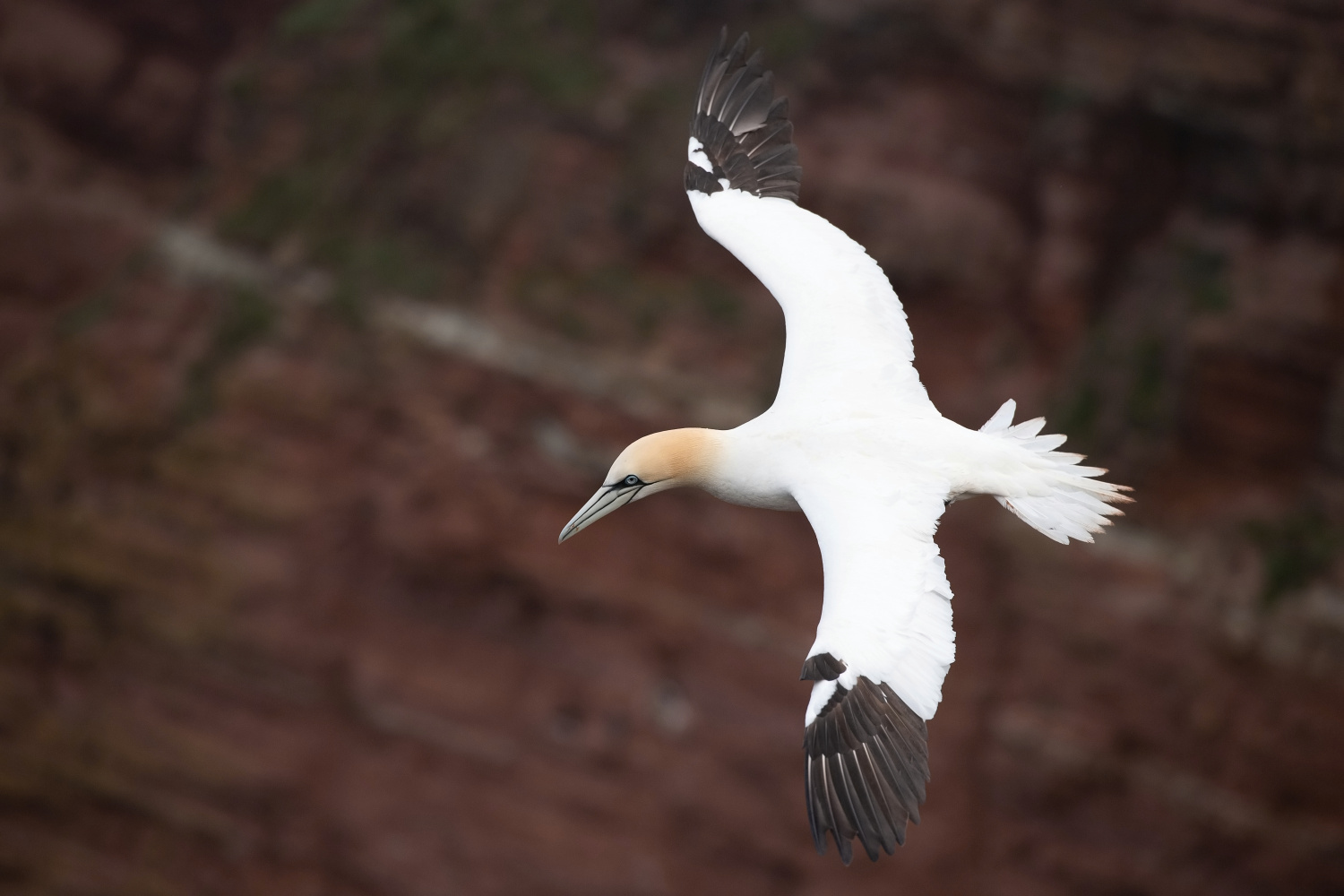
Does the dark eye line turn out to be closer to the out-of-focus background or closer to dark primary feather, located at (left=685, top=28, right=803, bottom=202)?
dark primary feather, located at (left=685, top=28, right=803, bottom=202)

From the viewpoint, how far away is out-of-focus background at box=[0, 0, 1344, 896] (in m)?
12.9

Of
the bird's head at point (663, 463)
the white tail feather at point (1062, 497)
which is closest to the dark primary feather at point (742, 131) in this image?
the bird's head at point (663, 463)

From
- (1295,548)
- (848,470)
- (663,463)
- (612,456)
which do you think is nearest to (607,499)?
(663,463)

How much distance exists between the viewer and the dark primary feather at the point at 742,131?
742cm

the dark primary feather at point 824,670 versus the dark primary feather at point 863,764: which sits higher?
the dark primary feather at point 824,670

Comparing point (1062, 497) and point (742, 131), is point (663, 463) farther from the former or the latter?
point (742, 131)

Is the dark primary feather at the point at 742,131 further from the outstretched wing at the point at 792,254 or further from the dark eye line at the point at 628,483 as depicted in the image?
the dark eye line at the point at 628,483

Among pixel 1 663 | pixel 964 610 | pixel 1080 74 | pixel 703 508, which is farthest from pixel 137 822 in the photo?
pixel 1080 74

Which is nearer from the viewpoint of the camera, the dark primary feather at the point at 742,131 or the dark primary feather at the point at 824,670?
the dark primary feather at the point at 824,670

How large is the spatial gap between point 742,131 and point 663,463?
2.22m

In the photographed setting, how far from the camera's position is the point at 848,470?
5793mm

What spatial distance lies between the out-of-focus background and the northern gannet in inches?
229

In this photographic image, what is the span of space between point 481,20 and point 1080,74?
5.60 m

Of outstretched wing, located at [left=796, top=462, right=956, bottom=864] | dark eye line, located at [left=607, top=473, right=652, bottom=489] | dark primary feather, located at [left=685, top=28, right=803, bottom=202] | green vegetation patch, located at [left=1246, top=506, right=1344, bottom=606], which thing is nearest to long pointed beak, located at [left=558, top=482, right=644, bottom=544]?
dark eye line, located at [left=607, top=473, right=652, bottom=489]
